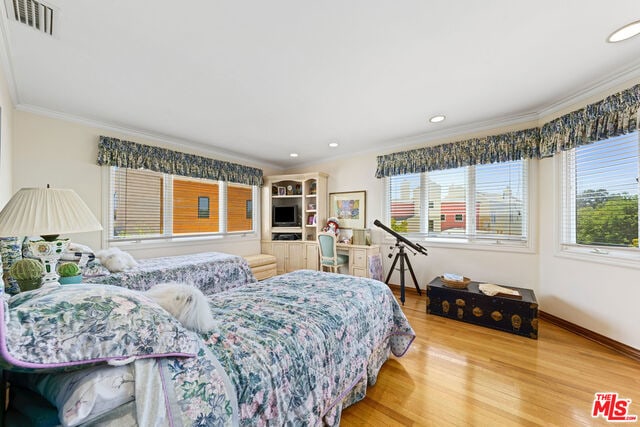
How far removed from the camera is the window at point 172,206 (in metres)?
3.31

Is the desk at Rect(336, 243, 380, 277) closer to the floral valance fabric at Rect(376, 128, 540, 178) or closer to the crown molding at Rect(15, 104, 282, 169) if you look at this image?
the floral valance fabric at Rect(376, 128, 540, 178)

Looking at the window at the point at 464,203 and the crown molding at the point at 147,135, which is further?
the window at the point at 464,203

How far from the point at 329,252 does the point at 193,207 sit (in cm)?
245

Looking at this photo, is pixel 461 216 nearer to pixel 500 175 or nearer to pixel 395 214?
pixel 500 175

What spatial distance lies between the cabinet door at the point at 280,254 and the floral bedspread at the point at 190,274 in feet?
4.42

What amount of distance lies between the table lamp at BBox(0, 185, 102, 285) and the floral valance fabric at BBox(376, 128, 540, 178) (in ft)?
12.4

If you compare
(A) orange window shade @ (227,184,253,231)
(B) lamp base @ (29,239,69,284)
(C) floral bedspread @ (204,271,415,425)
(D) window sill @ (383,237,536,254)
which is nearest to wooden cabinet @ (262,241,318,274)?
(A) orange window shade @ (227,184,253,231)

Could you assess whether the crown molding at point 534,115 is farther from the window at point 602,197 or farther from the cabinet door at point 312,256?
the cabinet door at point 312,256

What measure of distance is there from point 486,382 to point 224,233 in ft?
13.6

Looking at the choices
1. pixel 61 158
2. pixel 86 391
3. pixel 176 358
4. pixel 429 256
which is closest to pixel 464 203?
pixel 429 256

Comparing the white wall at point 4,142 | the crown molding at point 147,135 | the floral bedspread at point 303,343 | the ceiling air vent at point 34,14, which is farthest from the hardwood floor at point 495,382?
the crown molding at point 147,135

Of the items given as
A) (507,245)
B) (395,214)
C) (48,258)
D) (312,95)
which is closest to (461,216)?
(507,245)

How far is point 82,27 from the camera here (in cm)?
157

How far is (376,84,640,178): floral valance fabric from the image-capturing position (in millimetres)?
2119
